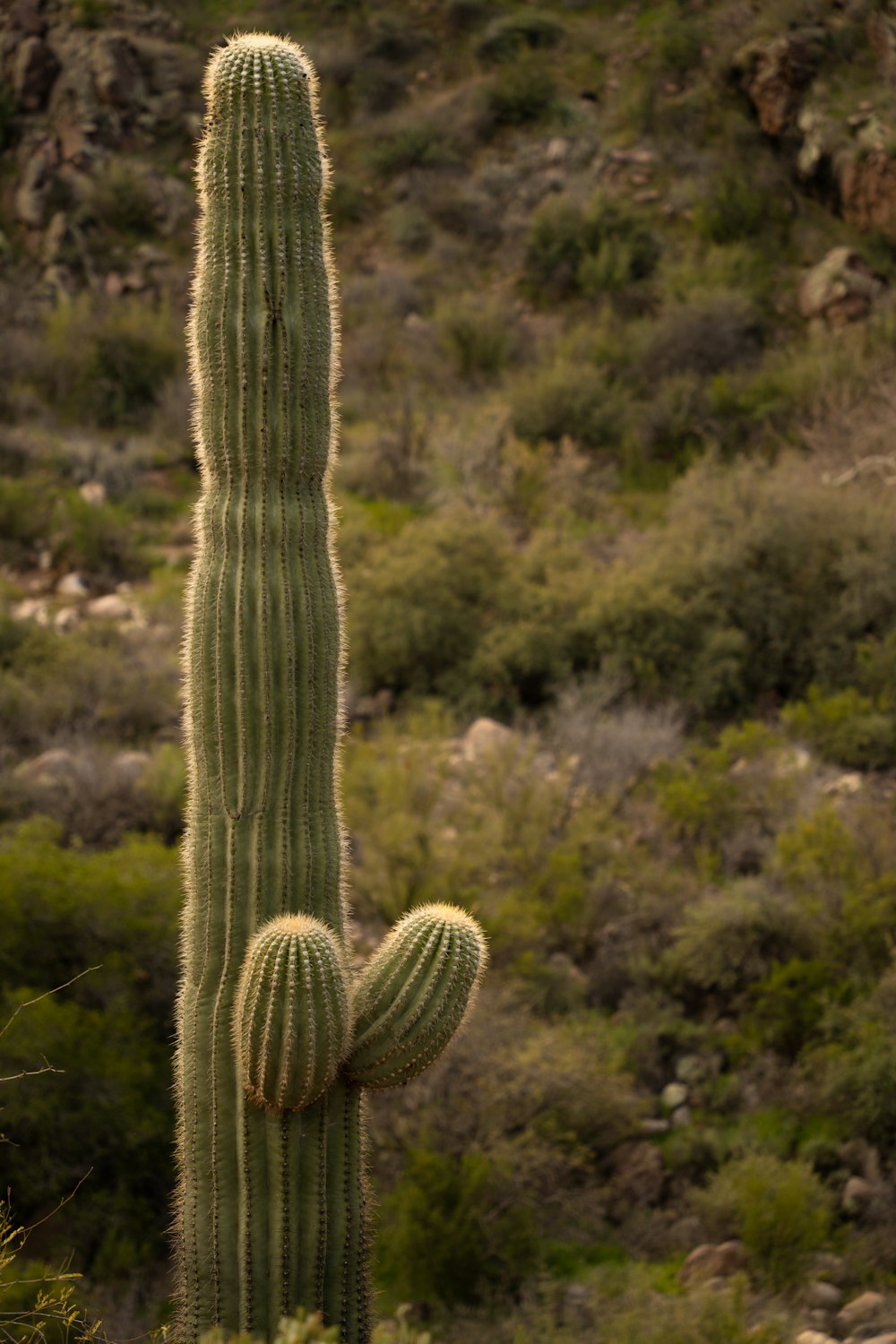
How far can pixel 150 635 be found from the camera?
41.3 ft

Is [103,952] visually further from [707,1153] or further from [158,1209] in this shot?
[707,1153]

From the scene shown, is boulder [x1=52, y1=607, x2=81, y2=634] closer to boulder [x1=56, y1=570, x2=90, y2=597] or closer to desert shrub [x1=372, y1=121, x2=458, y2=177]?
boulder [x1=56, y1=570, x2=90, y2=597]

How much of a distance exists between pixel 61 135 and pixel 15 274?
387 cm

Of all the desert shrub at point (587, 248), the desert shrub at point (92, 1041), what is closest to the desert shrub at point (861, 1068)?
the desert shrub at point (92, 1041)

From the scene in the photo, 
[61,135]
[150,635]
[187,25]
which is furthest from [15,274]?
[150,635]

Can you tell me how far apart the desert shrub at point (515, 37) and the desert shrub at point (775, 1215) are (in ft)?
86.0

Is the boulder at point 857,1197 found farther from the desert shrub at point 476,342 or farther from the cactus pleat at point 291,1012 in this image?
the desert shrub at point 476,342

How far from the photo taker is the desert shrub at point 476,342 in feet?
66.3

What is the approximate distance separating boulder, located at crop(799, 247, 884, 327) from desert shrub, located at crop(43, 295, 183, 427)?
9866mm

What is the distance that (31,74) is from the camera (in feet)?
84.6

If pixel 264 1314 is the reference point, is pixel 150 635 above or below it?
below

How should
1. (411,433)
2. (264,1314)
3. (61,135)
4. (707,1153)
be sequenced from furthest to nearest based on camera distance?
1. (61,135)
2. (411,433)
3. (707,1153)
4. (264,1314)

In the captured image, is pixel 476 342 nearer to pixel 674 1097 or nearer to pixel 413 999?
pixel 674 1097

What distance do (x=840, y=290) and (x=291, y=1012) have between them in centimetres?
1795
